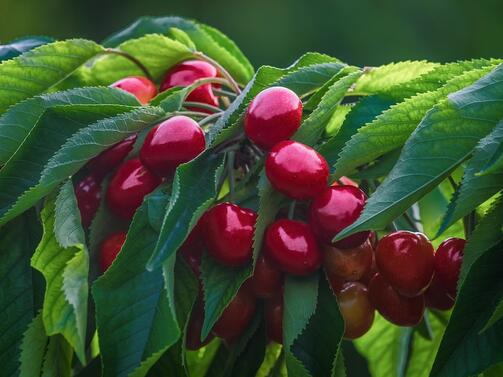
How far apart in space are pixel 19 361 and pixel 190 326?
0.40ft

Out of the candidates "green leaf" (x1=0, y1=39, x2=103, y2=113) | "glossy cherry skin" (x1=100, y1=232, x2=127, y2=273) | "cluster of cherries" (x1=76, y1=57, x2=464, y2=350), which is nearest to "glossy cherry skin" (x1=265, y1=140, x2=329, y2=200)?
"cluster of cherries" (x1=76, y1=57, x2=464, y2=350)

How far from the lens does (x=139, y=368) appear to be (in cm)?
63

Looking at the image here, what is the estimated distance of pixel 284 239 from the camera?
2.27 feet

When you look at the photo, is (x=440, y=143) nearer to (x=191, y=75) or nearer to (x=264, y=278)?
(x=264, y=278)

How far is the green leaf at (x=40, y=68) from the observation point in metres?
0.84

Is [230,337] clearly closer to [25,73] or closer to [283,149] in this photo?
[283,149]

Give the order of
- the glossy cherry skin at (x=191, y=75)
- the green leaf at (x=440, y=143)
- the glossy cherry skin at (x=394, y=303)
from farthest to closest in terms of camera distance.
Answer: the glossy cherry skin at (x=191, y=75)
the glossy cherry skin at (x=394, y=303)
the green leaf at (x=440, y=143)

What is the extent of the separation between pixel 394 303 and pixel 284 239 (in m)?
0.11

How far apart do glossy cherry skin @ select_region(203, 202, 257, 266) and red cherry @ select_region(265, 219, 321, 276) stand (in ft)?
0.05

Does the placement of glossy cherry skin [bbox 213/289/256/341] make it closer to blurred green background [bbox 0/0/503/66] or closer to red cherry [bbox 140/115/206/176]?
red cherry [bbox 140/115/206/176]

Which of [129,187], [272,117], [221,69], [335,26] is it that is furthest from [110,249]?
[335,26]

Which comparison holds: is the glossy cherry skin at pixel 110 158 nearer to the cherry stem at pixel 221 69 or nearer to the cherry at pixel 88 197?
the cherry at pixel 88 197

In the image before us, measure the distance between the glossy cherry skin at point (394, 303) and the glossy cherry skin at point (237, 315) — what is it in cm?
9

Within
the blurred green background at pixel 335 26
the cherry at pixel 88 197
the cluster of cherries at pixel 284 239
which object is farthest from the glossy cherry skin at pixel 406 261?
the blurred green background at pixel 335 26
